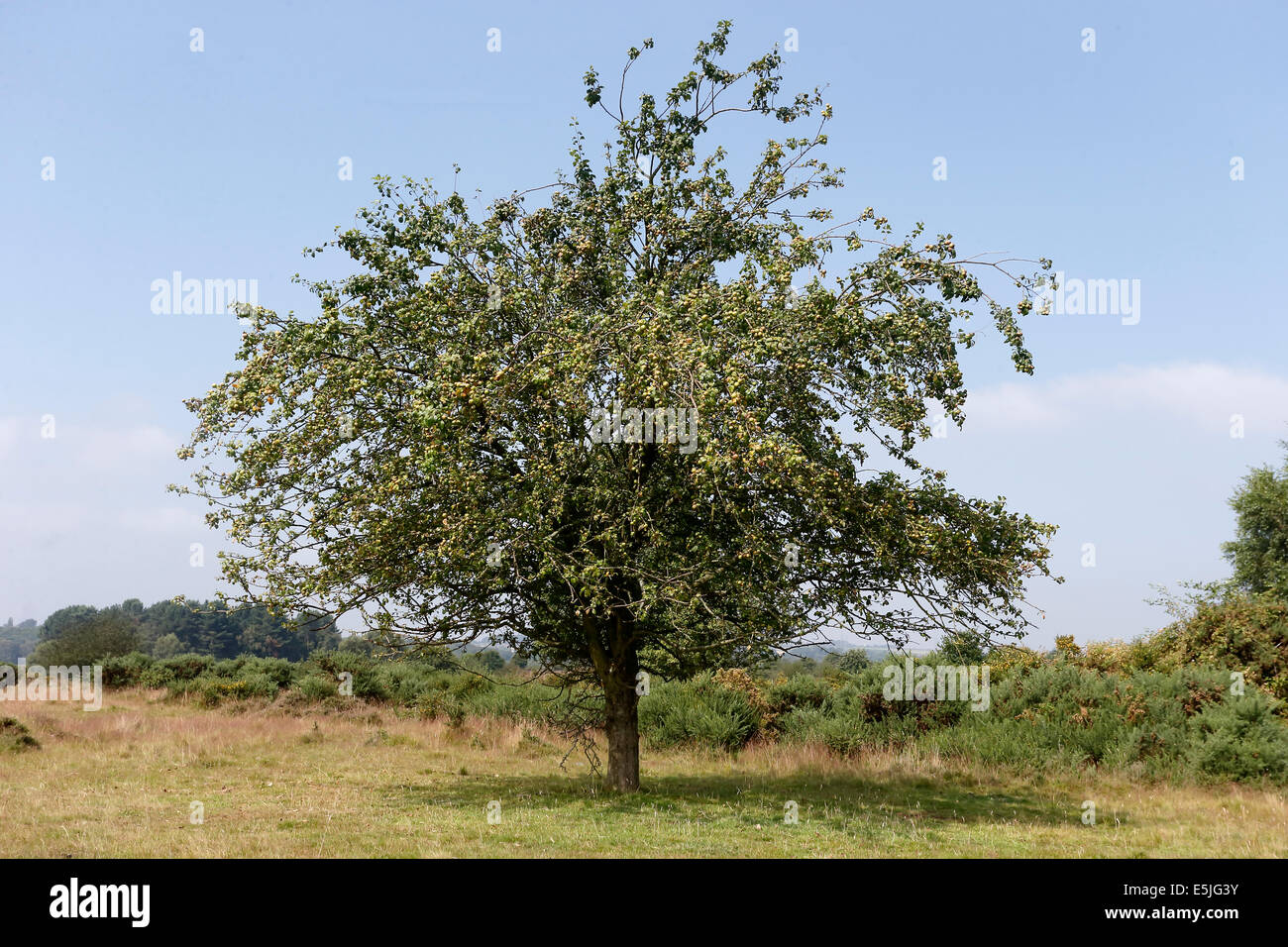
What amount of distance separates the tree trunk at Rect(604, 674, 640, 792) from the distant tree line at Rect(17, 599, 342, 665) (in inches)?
231

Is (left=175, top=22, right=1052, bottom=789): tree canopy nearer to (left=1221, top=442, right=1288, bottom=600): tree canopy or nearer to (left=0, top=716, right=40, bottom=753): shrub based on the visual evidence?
(left=0, top=716, right=40, bottom=753): shrub

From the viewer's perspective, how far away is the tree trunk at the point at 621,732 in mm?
19656

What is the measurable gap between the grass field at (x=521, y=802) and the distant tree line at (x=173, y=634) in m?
4.07

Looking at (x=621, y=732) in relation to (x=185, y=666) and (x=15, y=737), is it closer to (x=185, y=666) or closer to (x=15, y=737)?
(x=15, y=737)

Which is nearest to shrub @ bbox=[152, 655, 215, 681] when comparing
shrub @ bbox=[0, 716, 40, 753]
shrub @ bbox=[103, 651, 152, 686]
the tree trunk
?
shrub @ bbox=[103, 651, 152, 686]

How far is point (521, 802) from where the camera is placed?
61.1ft

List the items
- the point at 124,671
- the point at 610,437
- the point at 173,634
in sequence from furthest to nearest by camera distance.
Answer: the point at 173,634 < the point at 124,671 < the point at 610,437

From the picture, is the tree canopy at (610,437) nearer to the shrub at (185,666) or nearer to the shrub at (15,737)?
the shrub at (15,737)

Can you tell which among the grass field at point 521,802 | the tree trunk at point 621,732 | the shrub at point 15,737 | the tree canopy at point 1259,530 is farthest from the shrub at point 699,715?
the tree canopy at point 1259,530

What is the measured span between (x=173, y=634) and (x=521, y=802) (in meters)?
119

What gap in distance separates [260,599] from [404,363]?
494 centimetres

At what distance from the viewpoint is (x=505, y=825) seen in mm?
15586

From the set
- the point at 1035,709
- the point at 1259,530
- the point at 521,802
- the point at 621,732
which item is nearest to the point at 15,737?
the point at 521,802

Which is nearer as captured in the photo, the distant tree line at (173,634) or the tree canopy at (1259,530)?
the tree canopy at (1259,530)
